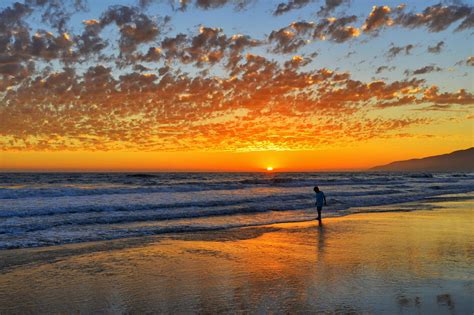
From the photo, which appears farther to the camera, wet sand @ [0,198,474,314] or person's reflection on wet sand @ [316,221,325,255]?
person's reflection on wet sand @ [316,221,325,255]

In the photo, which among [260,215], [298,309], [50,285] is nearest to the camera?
[298,309]

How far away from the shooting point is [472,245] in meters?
12.0

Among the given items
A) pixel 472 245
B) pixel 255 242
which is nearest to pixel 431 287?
pixel 472 245

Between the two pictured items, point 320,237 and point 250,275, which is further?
point 320,237

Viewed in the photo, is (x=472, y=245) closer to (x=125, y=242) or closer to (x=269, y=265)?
(x=269, y=265)

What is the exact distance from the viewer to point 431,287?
25.1 feet

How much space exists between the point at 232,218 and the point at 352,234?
25.0ft

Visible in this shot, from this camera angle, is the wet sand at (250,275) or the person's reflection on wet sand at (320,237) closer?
the wet sand at (250,275)

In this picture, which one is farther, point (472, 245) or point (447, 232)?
point (447, 232)

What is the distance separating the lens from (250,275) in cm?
881

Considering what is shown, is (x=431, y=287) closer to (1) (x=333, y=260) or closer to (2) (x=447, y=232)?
(1) (x=333, y=260)

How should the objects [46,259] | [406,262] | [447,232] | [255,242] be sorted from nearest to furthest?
[406,262] < [46,259] < [255,242] < [447,232]

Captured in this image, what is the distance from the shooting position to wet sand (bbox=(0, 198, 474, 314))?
22.5 feet

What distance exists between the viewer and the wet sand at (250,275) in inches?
270
